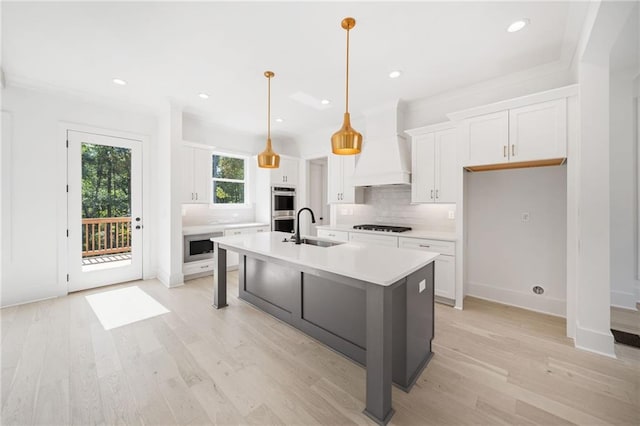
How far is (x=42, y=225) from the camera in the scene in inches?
139

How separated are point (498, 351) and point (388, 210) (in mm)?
2543

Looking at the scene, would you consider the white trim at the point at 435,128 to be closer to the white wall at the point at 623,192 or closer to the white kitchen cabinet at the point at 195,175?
the white wall at the point at 623,192

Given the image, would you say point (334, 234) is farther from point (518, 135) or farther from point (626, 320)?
point (626, 320)

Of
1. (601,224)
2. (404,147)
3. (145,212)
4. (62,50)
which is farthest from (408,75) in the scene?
(145,212)

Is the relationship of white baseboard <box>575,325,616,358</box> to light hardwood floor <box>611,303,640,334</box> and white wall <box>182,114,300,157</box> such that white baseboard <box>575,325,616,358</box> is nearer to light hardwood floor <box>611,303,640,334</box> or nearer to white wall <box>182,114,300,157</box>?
light hardwood floor <box>611,303,640,334</box>

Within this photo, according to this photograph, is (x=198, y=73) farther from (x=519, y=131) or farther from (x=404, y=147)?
(x=519, y=131)

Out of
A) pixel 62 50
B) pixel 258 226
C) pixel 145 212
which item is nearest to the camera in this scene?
pixel 62 50

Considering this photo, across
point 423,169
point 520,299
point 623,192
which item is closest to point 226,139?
point 423,169

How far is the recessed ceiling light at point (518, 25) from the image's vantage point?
2.23 metres

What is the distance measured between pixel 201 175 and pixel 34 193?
2.08m

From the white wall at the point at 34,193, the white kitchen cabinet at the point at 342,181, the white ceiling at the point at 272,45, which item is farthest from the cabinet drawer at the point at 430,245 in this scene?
the white wall at the point at 34,193

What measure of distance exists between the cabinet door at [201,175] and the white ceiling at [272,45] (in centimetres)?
109

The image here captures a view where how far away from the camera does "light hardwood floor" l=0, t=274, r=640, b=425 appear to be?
1.65 m

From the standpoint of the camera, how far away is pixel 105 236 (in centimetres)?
405
